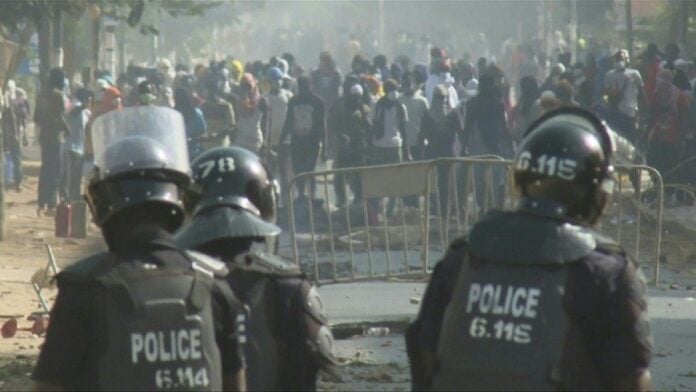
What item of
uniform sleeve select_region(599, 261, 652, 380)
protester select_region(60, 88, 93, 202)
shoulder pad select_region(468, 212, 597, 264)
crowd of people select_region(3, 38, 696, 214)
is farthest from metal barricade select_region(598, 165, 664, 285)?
uniform sleeve select_region(599, 261, 652, 380)

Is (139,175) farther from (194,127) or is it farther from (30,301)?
(194,127)

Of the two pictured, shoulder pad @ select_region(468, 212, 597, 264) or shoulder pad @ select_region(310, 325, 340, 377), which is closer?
shoulder pad @ select_region(468, 212, 597, 264)

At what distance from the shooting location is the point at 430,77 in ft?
99.9

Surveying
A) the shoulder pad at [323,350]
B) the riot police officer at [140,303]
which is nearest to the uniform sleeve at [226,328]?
the riot police officer at [140,303]

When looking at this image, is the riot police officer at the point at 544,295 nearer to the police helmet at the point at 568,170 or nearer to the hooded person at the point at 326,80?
the police helmet at the point at 568,170

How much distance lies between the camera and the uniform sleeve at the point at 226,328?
4684 mm

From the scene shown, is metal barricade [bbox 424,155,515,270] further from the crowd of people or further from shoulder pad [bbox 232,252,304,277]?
shoulder pad [bbox 232,252,304,277]

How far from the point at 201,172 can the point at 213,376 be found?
137 centimetres

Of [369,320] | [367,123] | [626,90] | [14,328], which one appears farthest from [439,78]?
[14,328]

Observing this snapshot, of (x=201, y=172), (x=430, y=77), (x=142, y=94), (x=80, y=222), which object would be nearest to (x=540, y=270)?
(x=201, y=172)

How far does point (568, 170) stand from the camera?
15.4ft

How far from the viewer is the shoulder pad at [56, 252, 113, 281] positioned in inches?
176

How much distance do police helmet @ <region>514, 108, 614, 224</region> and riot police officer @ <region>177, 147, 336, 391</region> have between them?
90cm

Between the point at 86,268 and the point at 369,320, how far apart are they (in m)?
8.47
